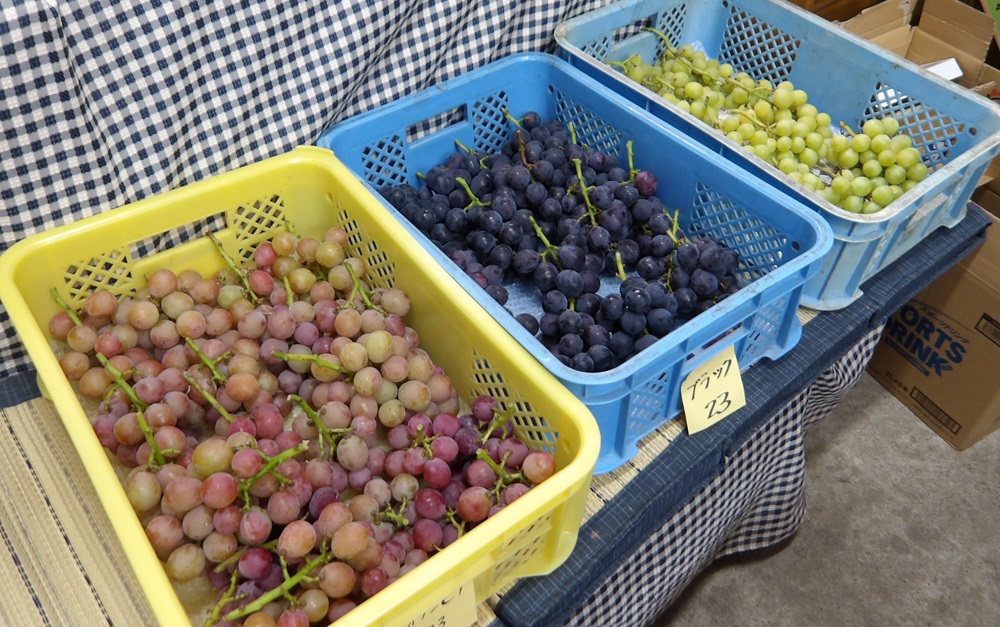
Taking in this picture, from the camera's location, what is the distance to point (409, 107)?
1308 mm

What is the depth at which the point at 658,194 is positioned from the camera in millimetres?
1358

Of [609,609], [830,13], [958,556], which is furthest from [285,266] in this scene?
[958,556]

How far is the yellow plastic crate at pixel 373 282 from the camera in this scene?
2.35 feet

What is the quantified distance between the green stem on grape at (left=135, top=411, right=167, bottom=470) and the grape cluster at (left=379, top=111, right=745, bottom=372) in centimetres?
50

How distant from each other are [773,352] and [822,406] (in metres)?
0.50

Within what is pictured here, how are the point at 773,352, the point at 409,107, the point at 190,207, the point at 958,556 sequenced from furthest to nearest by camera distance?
the point at 958,556
the point at 409,107
the point at 773,352
the point at 190,207

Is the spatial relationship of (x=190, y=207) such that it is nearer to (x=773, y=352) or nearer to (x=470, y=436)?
(x=470, y=436)

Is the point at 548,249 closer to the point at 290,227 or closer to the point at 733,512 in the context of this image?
the point at 290,227

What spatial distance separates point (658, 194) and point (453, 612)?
0.86 meters

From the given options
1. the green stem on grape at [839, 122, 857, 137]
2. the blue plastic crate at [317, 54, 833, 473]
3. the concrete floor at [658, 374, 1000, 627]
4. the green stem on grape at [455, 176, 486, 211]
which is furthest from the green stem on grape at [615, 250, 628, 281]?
the concrete floor at [658, 374, 1000, 627]

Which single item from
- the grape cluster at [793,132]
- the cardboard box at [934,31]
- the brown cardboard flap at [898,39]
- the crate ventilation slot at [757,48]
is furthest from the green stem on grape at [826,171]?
the brown cardboard flap at [898,39]

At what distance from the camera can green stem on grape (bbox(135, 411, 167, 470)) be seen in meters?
0.84

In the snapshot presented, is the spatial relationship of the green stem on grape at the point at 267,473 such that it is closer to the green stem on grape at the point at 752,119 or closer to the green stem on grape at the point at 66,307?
the green stem on grape at the point at 66,307

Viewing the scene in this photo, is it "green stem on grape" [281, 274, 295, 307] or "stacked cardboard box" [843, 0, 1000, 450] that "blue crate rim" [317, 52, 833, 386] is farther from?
"stacked cardboard box" [843, 0, 1000, 450]
